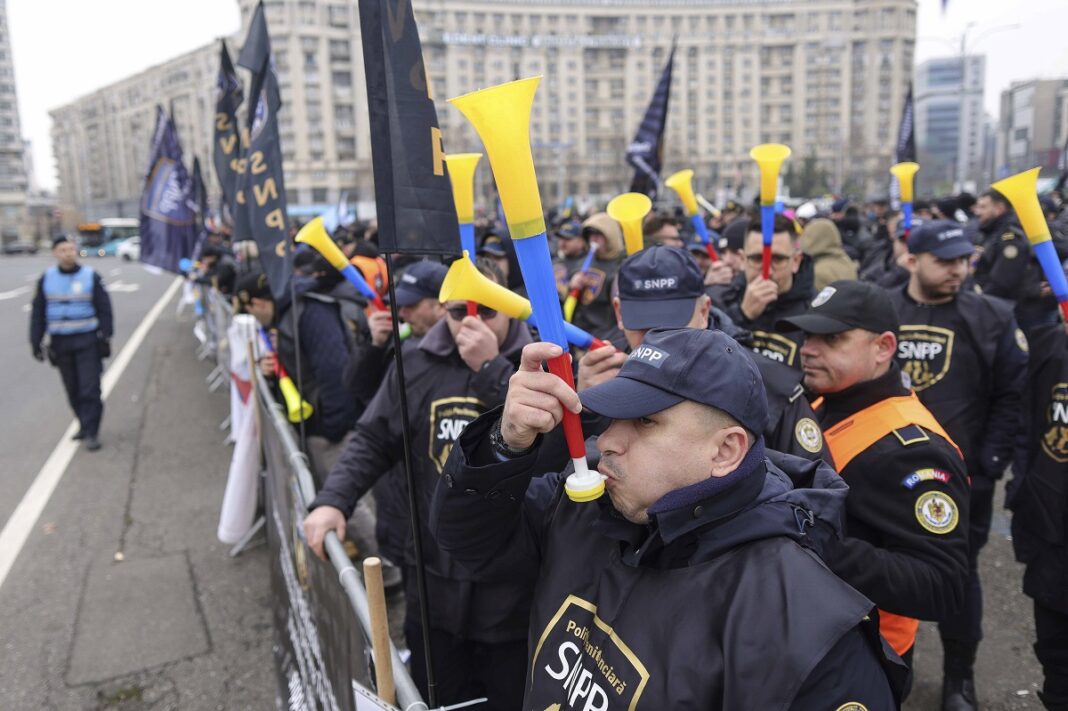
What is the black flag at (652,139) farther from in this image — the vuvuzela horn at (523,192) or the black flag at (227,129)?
the vuvuzela horn at (523,192)

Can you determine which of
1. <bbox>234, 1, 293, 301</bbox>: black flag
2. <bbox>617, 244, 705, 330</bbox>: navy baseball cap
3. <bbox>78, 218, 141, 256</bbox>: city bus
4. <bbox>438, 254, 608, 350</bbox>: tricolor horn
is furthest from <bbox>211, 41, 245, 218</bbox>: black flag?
<bbox>78, 218, 141, 256</bbox>: city bus

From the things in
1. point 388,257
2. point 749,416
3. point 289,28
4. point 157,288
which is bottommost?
point 157,288

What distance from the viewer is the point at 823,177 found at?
261 ft

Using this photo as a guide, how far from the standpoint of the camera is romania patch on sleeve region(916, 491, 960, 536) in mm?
2125

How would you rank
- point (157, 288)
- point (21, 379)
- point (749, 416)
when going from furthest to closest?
1. point (157, 288)
2. point (21, 379)
3. point (749, 416)

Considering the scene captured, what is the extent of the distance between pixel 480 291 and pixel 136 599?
427cm

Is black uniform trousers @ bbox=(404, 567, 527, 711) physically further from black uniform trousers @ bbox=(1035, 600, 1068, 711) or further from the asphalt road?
black uniform trousers @ bbox=(1035, 600, 1068, 711)

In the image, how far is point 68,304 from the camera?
7.97m

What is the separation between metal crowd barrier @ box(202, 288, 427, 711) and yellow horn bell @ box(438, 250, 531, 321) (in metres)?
0.81

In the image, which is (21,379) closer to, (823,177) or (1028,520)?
(1028,520)

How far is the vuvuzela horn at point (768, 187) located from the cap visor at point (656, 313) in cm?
105

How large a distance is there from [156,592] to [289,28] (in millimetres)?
92606

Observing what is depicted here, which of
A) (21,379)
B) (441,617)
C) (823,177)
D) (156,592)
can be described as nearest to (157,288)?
(21,379)

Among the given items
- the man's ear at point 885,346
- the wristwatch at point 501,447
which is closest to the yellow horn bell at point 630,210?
the man's ear at point 885,346
